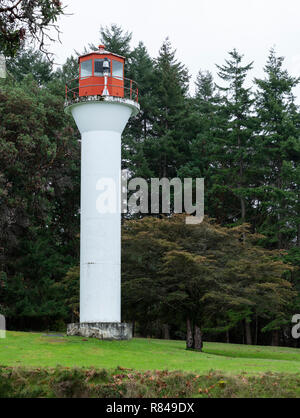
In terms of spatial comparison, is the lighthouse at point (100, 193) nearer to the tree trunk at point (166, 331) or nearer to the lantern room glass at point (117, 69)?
the lantern room glass at point (117, 69)

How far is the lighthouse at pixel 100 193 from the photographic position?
23.5m

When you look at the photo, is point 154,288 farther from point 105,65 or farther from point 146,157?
point 146,157

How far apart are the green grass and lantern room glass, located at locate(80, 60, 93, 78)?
10.3 meters

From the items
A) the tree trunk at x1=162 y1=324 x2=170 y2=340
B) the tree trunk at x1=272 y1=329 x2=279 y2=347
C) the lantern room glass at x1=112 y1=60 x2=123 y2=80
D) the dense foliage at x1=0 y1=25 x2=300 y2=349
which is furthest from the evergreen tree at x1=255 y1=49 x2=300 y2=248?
the lantern room glass at x1=112 y1=60 x2=123 y2=80

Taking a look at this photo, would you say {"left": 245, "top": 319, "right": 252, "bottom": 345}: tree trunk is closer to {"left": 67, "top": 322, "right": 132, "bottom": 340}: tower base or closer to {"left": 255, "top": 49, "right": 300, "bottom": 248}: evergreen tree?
{"left": 255, "top": 49, "right": 300, "bottom": 248}: evergreen tree

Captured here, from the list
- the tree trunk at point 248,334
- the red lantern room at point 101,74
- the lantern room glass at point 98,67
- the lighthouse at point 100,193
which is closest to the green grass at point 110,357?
the lighthouse at point 100,193

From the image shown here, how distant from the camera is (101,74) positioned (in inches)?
989

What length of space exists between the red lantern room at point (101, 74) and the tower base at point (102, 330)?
8.83m

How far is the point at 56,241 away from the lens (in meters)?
37.1

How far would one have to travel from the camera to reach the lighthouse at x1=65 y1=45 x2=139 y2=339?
23547 mm

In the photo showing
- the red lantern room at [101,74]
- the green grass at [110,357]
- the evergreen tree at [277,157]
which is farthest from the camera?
the evergreen tree at [277,157]

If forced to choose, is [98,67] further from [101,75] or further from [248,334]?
[248,334]

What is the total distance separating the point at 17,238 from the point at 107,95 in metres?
13.2

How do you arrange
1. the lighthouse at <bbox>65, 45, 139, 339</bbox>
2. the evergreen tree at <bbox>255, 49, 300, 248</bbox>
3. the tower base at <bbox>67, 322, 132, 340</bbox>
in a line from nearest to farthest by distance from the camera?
1. the tower base at <bbox>67, 322, 132, 340</bbox>
2. the lighthouse at <bbox>65, 45, 139, 339</bbox>
3. the evergreen tree at <bbox>255, 49, 300, 248</bbox>
